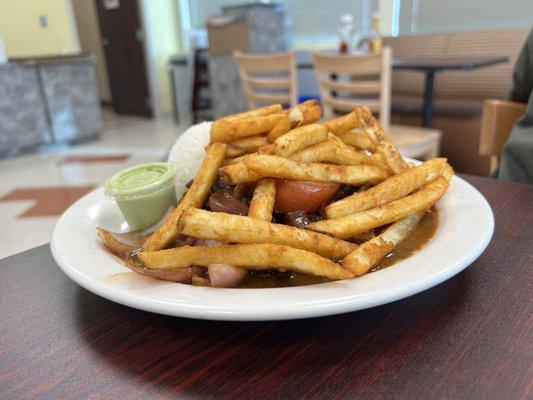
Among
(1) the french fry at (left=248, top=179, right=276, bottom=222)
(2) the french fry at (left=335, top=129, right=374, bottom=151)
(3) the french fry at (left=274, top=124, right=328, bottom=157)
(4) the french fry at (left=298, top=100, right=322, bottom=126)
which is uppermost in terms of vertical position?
(4) the french fry at (left=298, top=100, right=322, bottom=126)

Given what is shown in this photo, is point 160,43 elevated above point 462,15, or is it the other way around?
point 462,15

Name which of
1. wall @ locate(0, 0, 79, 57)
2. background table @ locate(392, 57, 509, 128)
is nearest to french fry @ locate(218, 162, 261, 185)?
background table @ locate(392, 57, 509, 128)

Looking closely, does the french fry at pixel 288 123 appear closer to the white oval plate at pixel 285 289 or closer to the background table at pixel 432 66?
the white oval plate at pixel 285 289

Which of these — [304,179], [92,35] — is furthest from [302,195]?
[92,35]

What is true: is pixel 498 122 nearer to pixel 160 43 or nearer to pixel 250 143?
pixel 250 143

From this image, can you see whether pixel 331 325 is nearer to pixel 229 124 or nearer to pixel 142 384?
pixel 142 384

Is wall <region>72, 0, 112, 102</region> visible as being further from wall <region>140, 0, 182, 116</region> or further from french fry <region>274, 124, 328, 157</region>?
french fry <region>274, 124, 328, 157</region>

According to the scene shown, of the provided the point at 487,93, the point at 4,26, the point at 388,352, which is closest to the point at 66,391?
the point at 388,352
